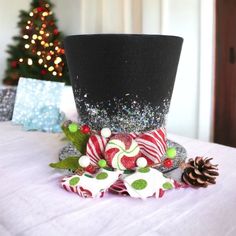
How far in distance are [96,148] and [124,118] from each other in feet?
0.34

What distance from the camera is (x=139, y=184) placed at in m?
0.66

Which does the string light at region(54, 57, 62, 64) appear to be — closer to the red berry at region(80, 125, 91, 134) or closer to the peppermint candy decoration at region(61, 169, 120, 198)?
the red berry at region(80, 125, 91, 134)

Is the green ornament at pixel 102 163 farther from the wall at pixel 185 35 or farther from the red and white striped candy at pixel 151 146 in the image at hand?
the wall at pixel 185 35

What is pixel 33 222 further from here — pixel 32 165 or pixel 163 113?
pixel 163 113

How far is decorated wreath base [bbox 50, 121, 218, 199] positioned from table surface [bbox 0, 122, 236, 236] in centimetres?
2

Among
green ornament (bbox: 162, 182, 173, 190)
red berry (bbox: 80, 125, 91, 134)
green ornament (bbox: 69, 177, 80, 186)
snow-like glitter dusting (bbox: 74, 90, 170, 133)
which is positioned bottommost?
green ornament (bbox: 162, 182, 173, 190)

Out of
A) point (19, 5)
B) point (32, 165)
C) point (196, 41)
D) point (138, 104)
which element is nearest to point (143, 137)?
point (138, 104)

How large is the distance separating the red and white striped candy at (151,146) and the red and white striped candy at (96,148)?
0.27ft

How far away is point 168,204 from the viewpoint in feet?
2.14

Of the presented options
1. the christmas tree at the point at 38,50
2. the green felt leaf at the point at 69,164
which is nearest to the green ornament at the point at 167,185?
the green felt leaf at the point at 69,164

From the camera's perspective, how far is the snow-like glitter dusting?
752 mm

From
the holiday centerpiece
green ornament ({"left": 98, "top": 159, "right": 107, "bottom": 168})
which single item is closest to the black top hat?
the holiday centerpiece

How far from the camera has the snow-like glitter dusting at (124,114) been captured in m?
0.75

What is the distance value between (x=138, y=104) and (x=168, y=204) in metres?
0.24
